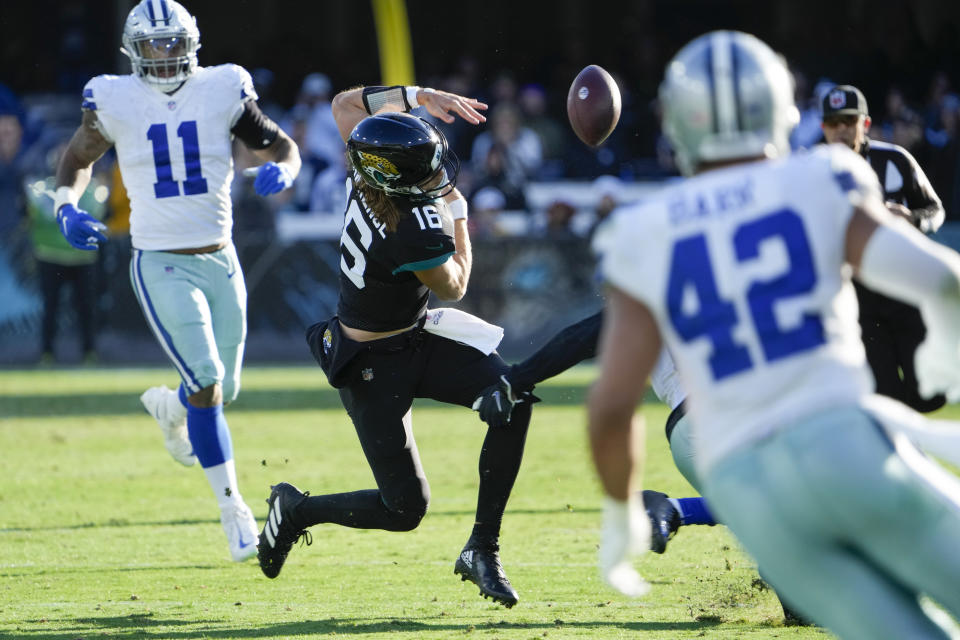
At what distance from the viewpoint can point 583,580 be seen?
537 cm

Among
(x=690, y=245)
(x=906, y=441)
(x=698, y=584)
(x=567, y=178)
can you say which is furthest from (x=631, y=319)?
(x=567, y=178)

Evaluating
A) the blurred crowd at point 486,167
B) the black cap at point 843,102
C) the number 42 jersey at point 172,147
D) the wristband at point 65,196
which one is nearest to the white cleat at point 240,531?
the number 42 jersey at point 172,147

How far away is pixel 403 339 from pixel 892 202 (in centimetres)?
231

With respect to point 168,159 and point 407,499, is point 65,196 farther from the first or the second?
point 407,499

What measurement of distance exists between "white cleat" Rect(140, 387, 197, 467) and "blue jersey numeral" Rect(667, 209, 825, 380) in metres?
4.07

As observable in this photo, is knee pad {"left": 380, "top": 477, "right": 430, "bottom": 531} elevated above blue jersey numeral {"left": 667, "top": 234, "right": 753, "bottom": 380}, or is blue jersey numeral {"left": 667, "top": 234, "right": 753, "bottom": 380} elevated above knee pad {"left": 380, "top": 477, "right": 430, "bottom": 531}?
blue jersey numeral {"left": 667, "top": 234, "right": 753, "bottom": 380}

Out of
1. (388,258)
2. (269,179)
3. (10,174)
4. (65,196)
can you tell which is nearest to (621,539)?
(388,258)

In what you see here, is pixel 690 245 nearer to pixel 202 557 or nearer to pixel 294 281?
pixel 202 557

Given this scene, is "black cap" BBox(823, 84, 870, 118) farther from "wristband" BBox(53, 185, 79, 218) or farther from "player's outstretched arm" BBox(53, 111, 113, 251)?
"wristband" BBox(53, 185, 79, 218)

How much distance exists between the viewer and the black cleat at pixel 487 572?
475 cm

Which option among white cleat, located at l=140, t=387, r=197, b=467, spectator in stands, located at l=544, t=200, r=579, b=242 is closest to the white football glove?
white cleat, located at l=140, t=387, r=197, b=467

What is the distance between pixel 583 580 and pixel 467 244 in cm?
144

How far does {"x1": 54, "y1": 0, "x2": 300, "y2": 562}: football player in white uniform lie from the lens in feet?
19.6

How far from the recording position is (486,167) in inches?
578
